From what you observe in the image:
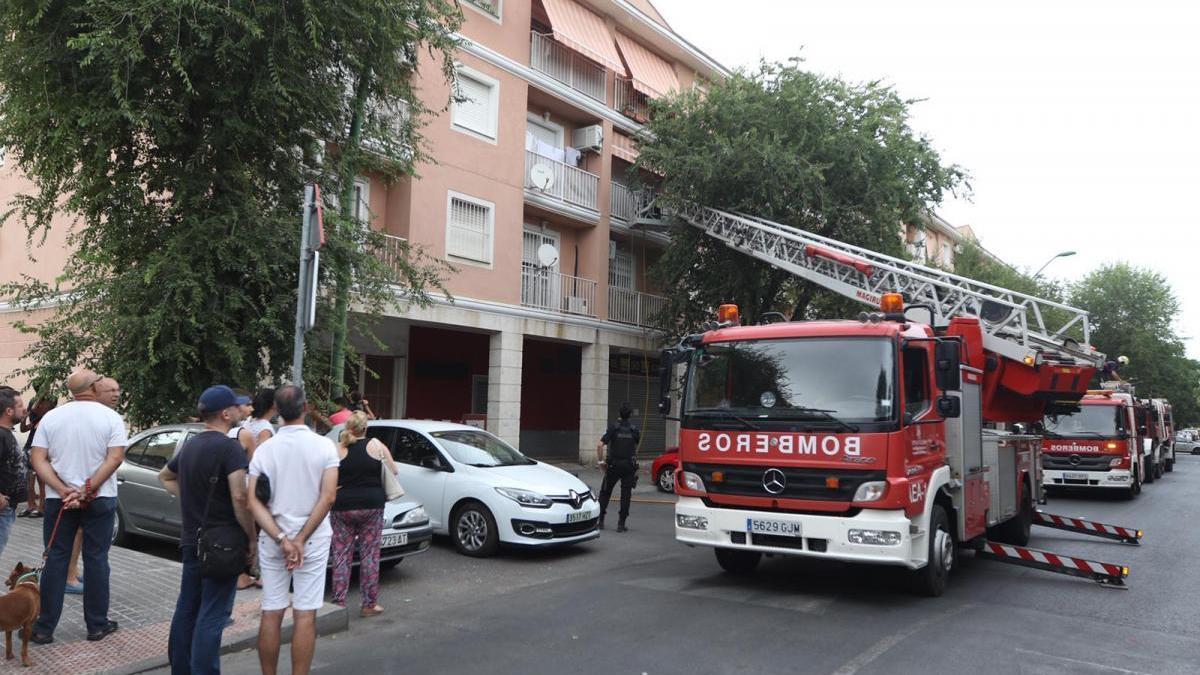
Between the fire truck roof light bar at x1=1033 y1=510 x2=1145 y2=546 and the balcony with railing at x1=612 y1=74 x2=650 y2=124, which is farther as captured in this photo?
the balcony with railing at x1=612 y1=74 x2=650 y2=124

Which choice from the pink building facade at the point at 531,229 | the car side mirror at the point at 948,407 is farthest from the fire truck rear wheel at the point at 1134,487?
the car side mirror at the point at 948,407

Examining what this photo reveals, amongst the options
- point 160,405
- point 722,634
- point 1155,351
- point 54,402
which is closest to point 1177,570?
point 722,634

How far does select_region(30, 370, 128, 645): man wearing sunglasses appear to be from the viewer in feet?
18.6

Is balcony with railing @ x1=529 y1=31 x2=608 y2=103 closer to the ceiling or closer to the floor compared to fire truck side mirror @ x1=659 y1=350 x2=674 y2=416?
closer to the ceiling

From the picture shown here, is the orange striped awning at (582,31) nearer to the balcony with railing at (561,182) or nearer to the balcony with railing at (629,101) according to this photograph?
the balcony with railing at (629,101)

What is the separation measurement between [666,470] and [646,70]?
12.2 meters

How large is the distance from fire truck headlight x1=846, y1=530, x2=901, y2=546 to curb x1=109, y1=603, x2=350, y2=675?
167 inches

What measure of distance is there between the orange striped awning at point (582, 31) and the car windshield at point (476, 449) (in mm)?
12667

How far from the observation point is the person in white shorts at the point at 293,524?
4.69 m

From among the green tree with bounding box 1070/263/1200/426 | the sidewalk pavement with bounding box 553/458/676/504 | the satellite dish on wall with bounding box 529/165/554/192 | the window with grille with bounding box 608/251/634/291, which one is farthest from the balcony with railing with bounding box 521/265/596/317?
the green tree with bounding box 1070/263/1200/426

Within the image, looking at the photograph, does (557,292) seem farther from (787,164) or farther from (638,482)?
(787,164)

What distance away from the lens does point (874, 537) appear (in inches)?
279

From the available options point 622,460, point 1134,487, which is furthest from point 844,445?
point 1134,487

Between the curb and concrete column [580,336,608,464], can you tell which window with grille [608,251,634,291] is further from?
the curb
